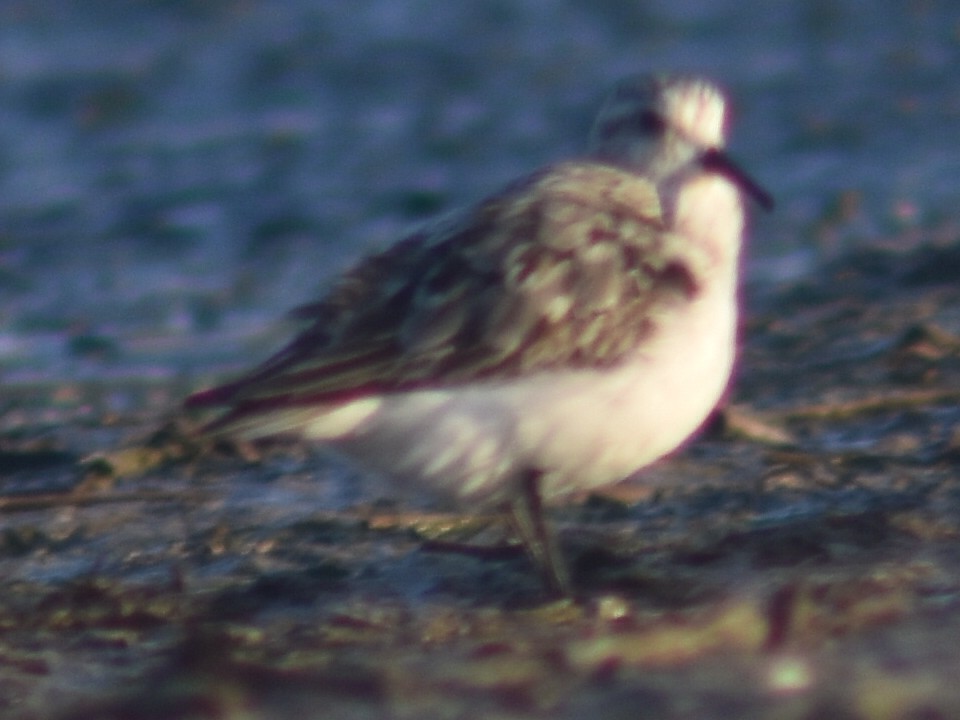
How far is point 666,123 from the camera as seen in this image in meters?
4.93

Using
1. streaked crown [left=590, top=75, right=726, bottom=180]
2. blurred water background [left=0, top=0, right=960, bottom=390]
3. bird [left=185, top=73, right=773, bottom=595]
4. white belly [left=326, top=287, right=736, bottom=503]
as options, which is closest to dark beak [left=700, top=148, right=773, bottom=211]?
streaked crown [left=590, top=75, right=726, bottom=180]

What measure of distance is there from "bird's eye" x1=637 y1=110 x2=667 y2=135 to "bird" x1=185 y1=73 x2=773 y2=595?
465mm

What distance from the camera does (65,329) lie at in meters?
7.96

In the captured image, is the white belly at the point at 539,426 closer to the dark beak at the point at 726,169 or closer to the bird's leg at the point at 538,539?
the bird's leg at the point at 538,539

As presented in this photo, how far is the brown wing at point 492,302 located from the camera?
409 cm

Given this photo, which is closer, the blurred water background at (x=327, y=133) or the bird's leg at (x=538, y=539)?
the bird's leg at (x=538, y=539)

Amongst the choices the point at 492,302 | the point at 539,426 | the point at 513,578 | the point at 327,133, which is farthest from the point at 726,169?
the point at 327,133

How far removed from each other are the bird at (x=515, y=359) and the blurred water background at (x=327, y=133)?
312 centimetres

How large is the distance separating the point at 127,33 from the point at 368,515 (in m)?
7.75

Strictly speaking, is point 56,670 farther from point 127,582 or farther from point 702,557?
point 702,557

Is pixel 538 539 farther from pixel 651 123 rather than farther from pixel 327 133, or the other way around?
pixel 327 133

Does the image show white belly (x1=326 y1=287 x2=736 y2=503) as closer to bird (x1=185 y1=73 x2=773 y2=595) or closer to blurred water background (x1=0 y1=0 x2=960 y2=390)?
bird (x1=185 y1=73 x2=773 y2=595)

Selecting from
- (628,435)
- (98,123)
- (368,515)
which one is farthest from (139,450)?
(98,123)

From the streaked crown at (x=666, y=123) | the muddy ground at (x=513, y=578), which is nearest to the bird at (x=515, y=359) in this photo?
the muddy ground at (x=513, y=578)
